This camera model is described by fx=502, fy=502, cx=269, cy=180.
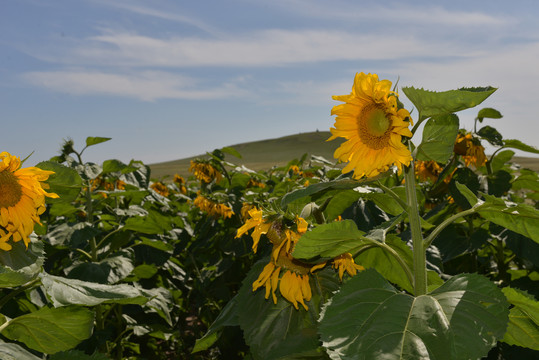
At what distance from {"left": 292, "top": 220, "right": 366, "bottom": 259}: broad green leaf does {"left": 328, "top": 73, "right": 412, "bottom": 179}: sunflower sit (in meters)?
0.20

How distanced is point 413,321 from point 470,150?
95.7 inches

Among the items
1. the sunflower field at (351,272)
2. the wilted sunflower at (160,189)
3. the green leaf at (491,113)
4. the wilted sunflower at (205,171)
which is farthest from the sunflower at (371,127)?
the wilted sunflower at (160,189)

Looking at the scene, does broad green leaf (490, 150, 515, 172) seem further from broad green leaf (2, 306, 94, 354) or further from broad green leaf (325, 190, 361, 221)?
broad green leaf (2, 306, 94, 354)

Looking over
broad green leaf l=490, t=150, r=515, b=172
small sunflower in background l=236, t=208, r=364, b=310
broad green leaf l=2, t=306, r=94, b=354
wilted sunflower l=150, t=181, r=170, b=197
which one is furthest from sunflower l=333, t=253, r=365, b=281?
wilted sunflower l=150, t=181, r=170, b=197

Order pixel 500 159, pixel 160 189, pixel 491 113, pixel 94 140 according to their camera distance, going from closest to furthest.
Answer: pixel 491 113, pixel 94 140, pixel 500 159, pixel 160 189

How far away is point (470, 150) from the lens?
331 centimetres

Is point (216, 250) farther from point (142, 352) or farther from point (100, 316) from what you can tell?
point (100, 316)

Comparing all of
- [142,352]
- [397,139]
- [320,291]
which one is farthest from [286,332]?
[142,352]

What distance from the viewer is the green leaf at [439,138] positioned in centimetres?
132

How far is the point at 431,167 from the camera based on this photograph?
4.00 metres

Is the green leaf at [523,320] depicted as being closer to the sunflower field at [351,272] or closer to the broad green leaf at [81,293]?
the sunflower field at [351,272]

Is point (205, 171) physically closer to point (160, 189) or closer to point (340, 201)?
point (160, 189)

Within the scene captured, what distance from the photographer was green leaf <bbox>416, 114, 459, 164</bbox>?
1.32m

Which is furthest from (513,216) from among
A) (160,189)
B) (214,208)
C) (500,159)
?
(160,189)
